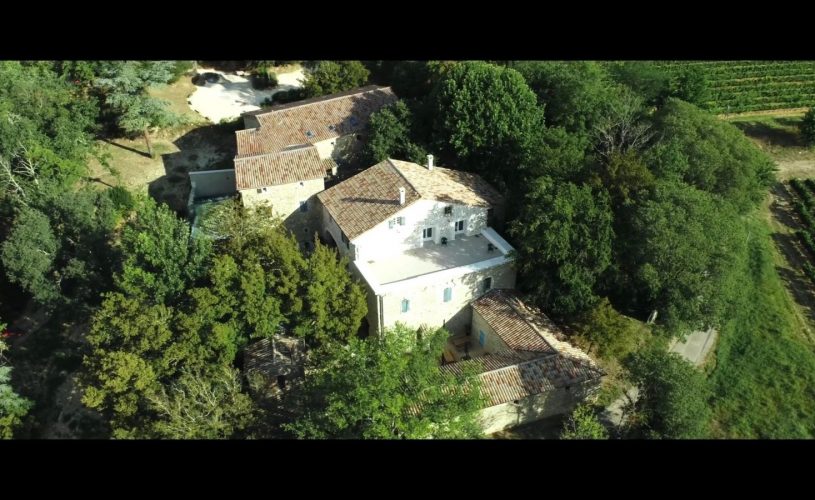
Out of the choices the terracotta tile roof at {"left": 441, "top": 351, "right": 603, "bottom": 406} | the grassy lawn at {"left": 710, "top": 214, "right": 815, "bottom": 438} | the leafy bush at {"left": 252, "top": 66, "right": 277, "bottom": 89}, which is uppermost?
the leafy bush at {"left": 252, "top": 66, "right": 277, "bottom": 89}

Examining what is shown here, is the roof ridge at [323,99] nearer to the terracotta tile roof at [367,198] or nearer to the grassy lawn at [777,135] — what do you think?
the terracotta tile roof at [367,198]

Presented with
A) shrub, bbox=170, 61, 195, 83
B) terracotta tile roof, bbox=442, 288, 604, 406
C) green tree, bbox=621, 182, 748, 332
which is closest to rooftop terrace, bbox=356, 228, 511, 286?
terracotta tile roof, bbox=442, 288, 604, 406

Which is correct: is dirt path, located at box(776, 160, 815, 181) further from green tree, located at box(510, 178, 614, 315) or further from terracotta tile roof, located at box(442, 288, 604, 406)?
terracotta tile roof, located at box(442, 288, 604, 406)

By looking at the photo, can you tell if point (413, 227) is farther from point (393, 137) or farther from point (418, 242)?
point (393, 137)

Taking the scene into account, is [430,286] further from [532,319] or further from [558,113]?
[558,113]

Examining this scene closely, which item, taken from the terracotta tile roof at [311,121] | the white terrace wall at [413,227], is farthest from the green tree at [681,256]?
the terracotta tile roof at [311,121]

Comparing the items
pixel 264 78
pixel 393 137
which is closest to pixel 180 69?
pixel 264 78

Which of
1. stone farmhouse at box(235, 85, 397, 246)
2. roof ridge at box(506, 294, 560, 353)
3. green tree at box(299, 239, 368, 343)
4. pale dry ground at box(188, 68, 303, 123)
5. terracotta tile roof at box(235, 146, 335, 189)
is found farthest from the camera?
pale dry ground at box(188, 68, 303, 123)

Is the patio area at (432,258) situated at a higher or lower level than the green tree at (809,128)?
lower
